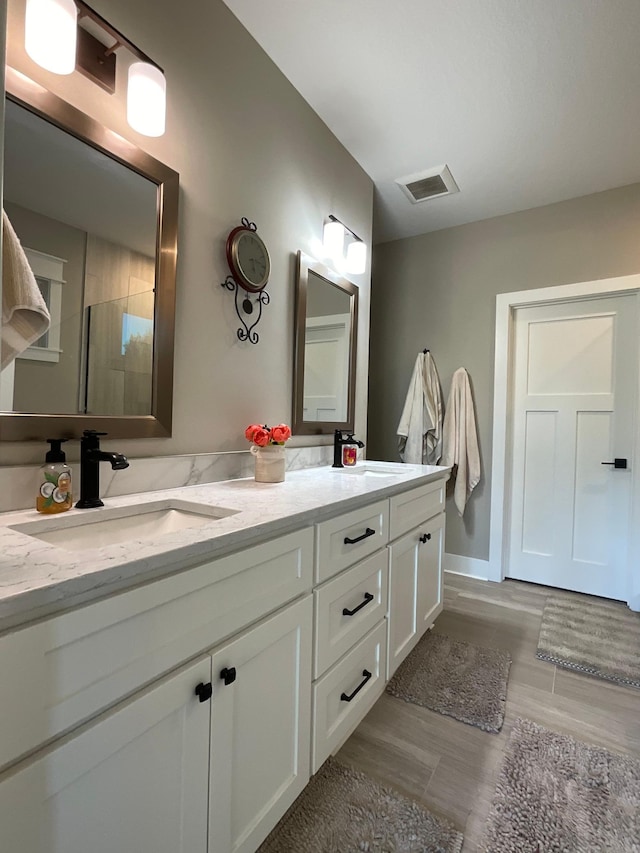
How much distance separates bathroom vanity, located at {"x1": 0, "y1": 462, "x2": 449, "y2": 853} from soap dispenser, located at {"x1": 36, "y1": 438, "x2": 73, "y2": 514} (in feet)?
0.15

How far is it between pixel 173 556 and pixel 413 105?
2312mm

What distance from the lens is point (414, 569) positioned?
1.77 metres

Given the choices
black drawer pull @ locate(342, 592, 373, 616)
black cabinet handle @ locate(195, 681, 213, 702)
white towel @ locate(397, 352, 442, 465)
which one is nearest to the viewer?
black cabinet handle @ locate(195, 681, 213, 702)

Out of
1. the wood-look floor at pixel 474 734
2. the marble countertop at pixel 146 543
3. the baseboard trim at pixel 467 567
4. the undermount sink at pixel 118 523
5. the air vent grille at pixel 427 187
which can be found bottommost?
the wood-look floor at pixel 474 734

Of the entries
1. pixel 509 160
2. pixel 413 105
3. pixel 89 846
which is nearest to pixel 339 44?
pixel 413 105

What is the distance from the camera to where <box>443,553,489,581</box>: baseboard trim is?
3.00 metres

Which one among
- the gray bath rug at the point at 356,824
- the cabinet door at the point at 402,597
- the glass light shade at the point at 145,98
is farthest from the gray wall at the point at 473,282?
the glass light shade at the point at 145,98

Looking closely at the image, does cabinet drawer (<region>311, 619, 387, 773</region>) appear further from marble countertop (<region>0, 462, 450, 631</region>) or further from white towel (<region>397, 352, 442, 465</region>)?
white towel (<region>397, 352, 442, 465</region>)

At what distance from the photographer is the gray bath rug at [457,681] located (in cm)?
157

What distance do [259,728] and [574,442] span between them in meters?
2.70

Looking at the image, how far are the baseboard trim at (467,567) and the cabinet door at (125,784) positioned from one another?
2.63 metres

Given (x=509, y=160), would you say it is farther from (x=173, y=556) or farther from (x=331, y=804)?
(x=331, y=804)

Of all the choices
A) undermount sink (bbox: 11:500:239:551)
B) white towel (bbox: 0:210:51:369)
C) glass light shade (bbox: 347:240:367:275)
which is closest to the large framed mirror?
white towel (bbox: 0:210:51:369)

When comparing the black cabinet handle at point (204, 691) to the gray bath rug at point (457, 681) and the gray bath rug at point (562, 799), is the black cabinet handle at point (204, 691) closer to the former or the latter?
the gray bath rug at point (562, 799)
